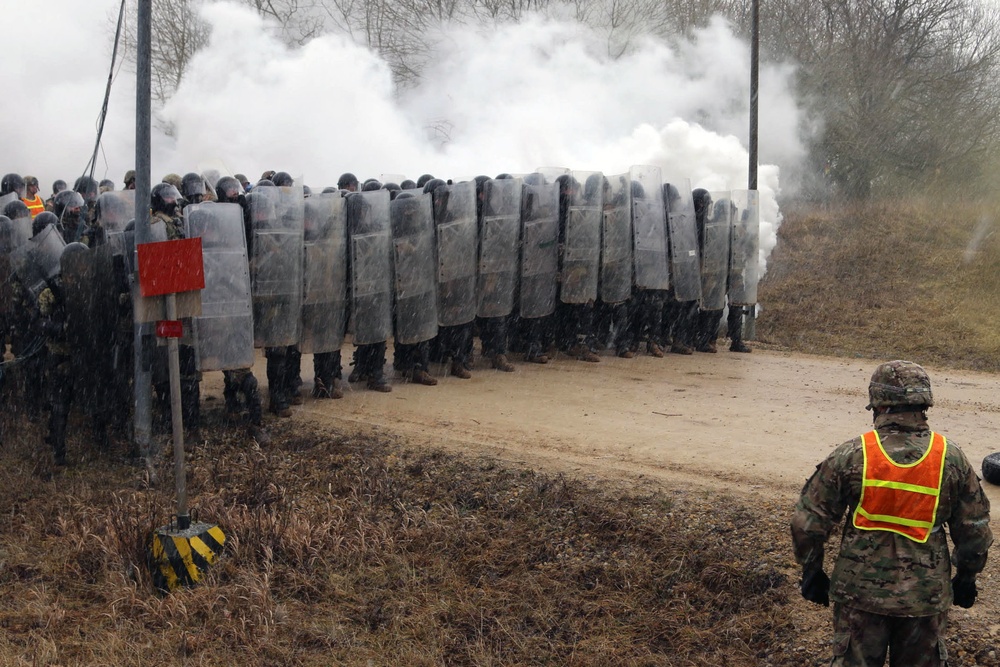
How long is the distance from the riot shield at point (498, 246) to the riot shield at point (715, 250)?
2.77 m

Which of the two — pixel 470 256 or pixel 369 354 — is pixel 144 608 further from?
pixel 470 256

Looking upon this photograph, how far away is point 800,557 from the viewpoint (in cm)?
374

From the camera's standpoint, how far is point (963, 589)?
3701 millimetres

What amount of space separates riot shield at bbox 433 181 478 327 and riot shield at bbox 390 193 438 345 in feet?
0.61

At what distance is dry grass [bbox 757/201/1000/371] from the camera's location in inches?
556

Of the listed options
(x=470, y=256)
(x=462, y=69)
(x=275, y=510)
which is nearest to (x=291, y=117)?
(x=462, y=69)

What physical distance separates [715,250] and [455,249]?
3.76 metres

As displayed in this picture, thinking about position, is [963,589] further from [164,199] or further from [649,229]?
[649,229]

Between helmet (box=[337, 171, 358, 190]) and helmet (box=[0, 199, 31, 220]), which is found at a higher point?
helmet (box=[337, 171, 358, 190])

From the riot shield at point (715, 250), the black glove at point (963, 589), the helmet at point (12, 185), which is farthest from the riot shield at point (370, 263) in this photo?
the helmet at point (12, 185)

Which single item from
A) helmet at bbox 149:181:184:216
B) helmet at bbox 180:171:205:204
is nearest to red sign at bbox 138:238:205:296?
helmet at bbox 149:181:184:216

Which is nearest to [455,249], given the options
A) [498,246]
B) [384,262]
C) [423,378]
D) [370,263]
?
[498,246]

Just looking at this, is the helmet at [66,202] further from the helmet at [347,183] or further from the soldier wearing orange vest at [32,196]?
the helmet at [347,183]

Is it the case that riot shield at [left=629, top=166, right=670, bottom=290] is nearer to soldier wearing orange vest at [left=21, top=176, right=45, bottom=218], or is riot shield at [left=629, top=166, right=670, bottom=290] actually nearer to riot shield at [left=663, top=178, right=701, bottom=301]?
riot shield at [left=663, top=178, right=701, bottom=301]
